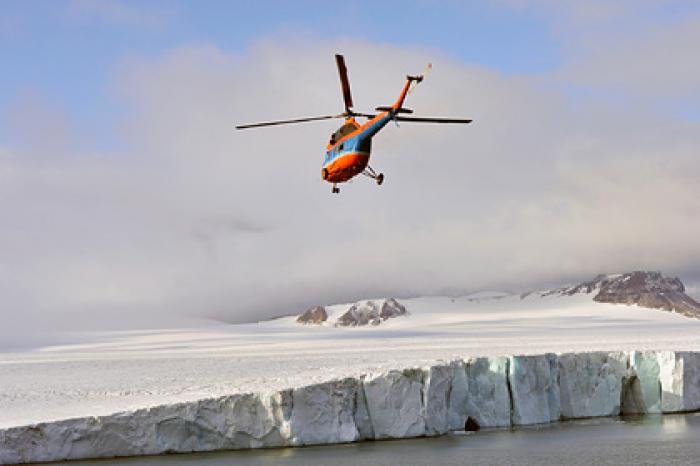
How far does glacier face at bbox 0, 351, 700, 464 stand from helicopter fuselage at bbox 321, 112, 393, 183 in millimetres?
5664

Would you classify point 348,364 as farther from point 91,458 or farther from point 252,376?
point 91,458

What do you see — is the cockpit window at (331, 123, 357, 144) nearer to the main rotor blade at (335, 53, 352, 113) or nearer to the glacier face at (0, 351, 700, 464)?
the main rotor blade at (335, 53, 352, 113)

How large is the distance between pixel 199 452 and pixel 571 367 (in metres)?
12.5

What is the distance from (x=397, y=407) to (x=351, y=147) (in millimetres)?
7246

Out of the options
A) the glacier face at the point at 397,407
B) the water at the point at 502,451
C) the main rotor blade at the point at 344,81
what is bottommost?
the water at the point at 502,451

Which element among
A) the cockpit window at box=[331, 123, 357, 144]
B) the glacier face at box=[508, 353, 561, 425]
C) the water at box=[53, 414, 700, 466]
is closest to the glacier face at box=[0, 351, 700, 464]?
the glacier face at box=[508, 353, 561, 425]

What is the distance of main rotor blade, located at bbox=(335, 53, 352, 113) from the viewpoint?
81.4 feet

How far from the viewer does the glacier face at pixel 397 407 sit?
2209 centimetres

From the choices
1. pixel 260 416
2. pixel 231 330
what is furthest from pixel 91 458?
pixel 231 330


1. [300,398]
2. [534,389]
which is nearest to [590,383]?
[534,389]

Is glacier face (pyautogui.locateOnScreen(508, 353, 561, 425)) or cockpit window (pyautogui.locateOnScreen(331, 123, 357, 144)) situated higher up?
cockpit window (pyautogui.locateOnScreen(331, 123, 357, 144))

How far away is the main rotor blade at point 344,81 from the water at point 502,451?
9.65 meters

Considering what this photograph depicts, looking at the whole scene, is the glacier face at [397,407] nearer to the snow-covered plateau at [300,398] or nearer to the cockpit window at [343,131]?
the snow-covered plateau at [300,398]

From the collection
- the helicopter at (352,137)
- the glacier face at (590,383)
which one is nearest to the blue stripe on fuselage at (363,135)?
the helicopter at (352,137)
